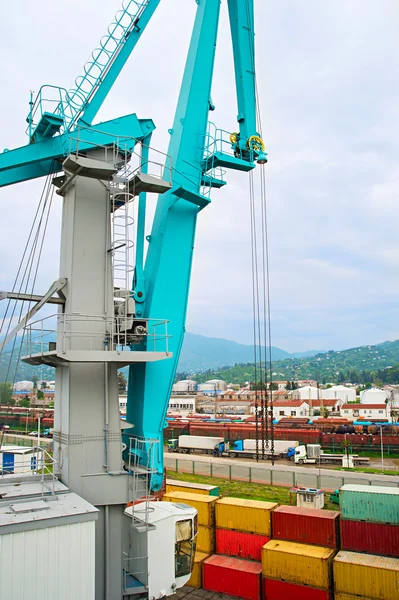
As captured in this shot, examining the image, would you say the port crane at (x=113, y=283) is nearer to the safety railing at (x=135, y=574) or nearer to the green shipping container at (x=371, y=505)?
the safety railing at (x=135, y=574)

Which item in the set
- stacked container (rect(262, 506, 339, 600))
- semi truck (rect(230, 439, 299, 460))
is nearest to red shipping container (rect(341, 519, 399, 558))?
stacked container (rect(262, 506, 339, 600))

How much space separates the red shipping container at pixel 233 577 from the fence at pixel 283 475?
13.5 metres

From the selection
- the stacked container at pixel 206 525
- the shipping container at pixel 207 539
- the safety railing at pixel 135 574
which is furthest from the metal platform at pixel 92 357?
the shipping container at pixel 207 539

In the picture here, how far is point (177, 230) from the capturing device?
40.5 feet

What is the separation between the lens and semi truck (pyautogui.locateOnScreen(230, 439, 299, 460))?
140 feet

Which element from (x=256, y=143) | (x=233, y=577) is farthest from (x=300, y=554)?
→ (x=256, y=143)

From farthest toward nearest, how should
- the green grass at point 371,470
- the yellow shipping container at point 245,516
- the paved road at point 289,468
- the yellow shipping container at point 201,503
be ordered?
the green grass at point 371,470, the paved road at point 289,468, the yellow shipping container at point 201,503, the yellow shipping container at point 245,516

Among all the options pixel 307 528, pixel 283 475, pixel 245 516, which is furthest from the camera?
pixel 283 475

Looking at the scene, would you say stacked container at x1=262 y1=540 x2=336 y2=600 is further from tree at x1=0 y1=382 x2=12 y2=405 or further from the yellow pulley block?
the yellow pulley block

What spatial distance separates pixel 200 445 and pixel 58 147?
39.9m

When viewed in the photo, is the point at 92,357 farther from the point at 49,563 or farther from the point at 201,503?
the point at 201,503

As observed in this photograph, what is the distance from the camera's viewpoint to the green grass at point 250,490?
27.6 m

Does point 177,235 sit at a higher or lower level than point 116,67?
lower

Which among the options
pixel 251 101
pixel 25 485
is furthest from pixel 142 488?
pixel 251 101
